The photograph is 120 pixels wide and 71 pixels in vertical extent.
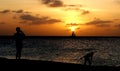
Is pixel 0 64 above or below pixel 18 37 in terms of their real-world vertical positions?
below

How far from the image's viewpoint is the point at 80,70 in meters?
17.9

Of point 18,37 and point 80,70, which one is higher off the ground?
point 18,37

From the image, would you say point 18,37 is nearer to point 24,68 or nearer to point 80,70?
point 24,68

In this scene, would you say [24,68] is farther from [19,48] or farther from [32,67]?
[19,48]

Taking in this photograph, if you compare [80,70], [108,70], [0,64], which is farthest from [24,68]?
[108,70]

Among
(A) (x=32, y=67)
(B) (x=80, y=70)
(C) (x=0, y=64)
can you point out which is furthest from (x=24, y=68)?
(B) (x=80, y=70)

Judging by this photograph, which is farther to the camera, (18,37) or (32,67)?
(18,37)

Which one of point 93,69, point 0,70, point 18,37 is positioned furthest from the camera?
point 18,37

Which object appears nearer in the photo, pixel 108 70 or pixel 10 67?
pixel 10 67

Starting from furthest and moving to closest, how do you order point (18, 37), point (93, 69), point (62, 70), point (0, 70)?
point (18, 37), point (93, 69), point (62, 70), point (0, 70)

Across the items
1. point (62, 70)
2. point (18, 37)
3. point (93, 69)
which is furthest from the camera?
point (18, 37)

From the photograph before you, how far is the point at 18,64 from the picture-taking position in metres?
18.6

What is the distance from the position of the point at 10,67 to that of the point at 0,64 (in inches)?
40.3

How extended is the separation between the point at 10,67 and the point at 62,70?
9.92ft
